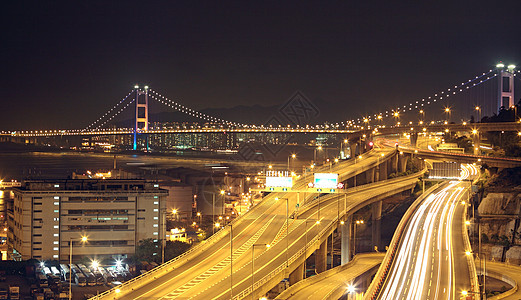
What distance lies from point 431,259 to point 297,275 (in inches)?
218

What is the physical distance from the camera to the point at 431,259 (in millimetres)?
30219

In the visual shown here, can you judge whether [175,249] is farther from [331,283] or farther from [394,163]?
[394,163]

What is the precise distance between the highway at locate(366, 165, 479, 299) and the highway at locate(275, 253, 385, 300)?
2120mm

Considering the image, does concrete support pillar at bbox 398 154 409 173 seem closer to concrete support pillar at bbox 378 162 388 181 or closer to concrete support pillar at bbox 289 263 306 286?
concrete support pillar at bbox 378 162 388 181

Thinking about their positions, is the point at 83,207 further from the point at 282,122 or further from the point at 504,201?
the point at 282,122

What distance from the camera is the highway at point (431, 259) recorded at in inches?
985

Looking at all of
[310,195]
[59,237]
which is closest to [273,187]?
[310,195]

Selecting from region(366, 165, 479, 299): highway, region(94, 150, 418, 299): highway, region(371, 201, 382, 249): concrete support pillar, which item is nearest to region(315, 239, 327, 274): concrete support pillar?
region(94, 150, 418, 299): highway

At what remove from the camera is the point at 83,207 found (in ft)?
148

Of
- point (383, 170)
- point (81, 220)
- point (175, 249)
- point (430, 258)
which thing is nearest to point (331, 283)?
point (430, 258)

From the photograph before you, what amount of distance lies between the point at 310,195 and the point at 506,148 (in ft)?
54.1

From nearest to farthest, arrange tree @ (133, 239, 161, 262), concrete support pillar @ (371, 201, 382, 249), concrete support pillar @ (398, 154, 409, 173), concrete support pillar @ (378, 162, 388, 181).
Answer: tree @ (133, 239, 161, 262) < concrete support pillar @ (371, 201, 382, 249) < concrete support pillar @ (378, 162, 388, 181) < concrete support pillar @ (398, 154, 409, 173)

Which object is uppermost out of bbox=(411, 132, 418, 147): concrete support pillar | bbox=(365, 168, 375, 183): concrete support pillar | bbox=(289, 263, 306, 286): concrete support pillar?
bbox=(411, 132, 418, 147): concrete support pillar

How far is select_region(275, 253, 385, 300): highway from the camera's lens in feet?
90.4
